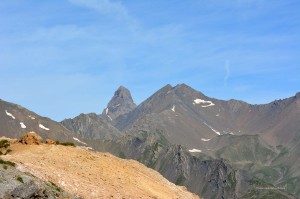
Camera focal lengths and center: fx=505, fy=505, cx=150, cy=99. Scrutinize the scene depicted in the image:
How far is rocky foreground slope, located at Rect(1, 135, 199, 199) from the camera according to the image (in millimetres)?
52812

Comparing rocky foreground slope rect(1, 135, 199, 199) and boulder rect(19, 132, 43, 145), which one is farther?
boulder rect(19, 132, 43, 145)

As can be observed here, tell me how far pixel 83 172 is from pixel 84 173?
9.8 inches

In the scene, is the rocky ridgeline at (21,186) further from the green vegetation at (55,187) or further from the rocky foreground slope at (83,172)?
the rocky foreground slope at (83,172)

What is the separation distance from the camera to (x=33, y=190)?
4359 centimetres

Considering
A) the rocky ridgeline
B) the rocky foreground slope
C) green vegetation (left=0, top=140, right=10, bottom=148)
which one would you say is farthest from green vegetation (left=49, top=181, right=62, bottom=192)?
green vegetation (left=0, top=140, right=10, bottom=148)

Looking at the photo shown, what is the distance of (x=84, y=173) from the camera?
58.1 meters

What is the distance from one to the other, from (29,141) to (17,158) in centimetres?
817

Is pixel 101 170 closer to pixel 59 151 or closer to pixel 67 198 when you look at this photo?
pixel 59 151

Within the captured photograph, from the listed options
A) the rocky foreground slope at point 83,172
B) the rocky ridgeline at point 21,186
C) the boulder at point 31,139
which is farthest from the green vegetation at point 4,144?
the rocky ridgeline at point 21,186

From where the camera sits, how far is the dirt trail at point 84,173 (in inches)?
2088

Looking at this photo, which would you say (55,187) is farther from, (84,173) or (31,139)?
(31,139)

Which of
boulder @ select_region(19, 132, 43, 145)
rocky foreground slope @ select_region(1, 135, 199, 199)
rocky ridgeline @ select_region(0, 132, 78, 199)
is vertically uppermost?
boulder @ select_region(19, 132, 43, 145)

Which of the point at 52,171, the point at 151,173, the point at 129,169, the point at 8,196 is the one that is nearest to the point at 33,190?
the point at 8,196

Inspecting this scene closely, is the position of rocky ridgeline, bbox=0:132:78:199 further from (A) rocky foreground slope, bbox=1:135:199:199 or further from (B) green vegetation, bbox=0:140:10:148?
(B) green vegetation, bbox=0:140:10:148
